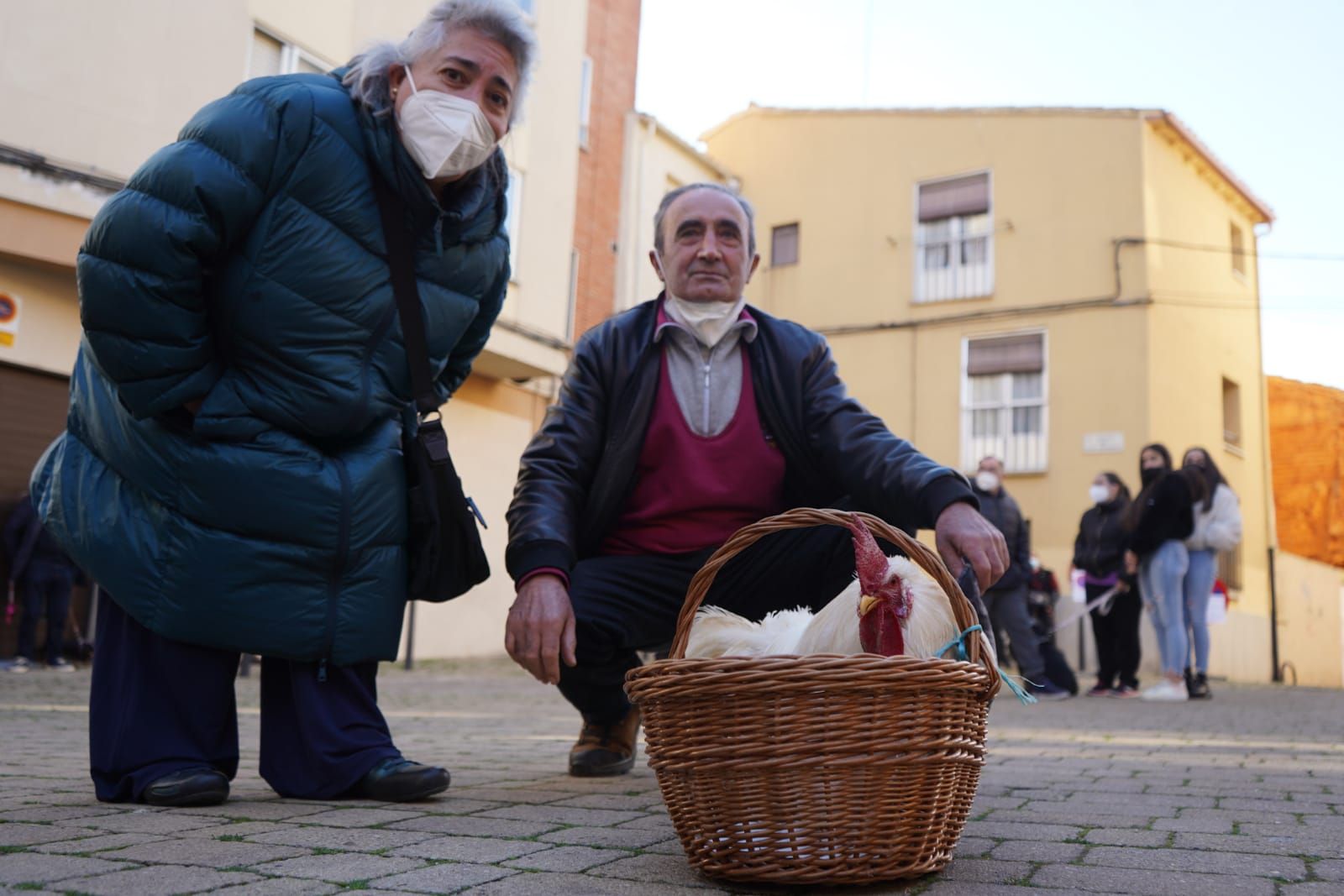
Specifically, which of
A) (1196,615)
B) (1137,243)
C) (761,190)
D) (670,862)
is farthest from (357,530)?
(761,190)

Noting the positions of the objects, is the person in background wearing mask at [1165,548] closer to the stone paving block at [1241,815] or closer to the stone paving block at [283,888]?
the stone paving block at [1241,815]

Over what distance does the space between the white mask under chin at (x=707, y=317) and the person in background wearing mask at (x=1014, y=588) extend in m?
6.33

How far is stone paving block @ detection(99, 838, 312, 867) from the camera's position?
7.99 ft

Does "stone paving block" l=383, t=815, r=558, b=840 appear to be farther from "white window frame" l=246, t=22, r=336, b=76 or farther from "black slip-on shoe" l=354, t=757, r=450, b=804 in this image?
"white window frame" l=246, t=22, r=336, b=76

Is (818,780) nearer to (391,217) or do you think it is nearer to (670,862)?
(670,862)

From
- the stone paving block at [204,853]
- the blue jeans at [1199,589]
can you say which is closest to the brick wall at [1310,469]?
the blue jeans at [1199,589]

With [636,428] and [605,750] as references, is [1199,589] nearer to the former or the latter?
[605,750]

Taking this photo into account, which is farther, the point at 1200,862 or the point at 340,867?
the point at 1200,862

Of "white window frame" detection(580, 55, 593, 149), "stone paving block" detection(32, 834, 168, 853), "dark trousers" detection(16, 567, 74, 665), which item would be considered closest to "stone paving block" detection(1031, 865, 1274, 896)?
"stone paving block" detection(32, 834, 168, 853)

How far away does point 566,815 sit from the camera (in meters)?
3.22

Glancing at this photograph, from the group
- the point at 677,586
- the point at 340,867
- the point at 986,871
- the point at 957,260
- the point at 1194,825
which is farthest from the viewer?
the point at 957,260

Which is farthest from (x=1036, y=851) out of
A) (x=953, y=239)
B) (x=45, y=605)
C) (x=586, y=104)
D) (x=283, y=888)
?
(x=953, y=239)

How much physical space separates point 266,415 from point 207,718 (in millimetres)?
833

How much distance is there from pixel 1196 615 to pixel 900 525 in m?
7.57
